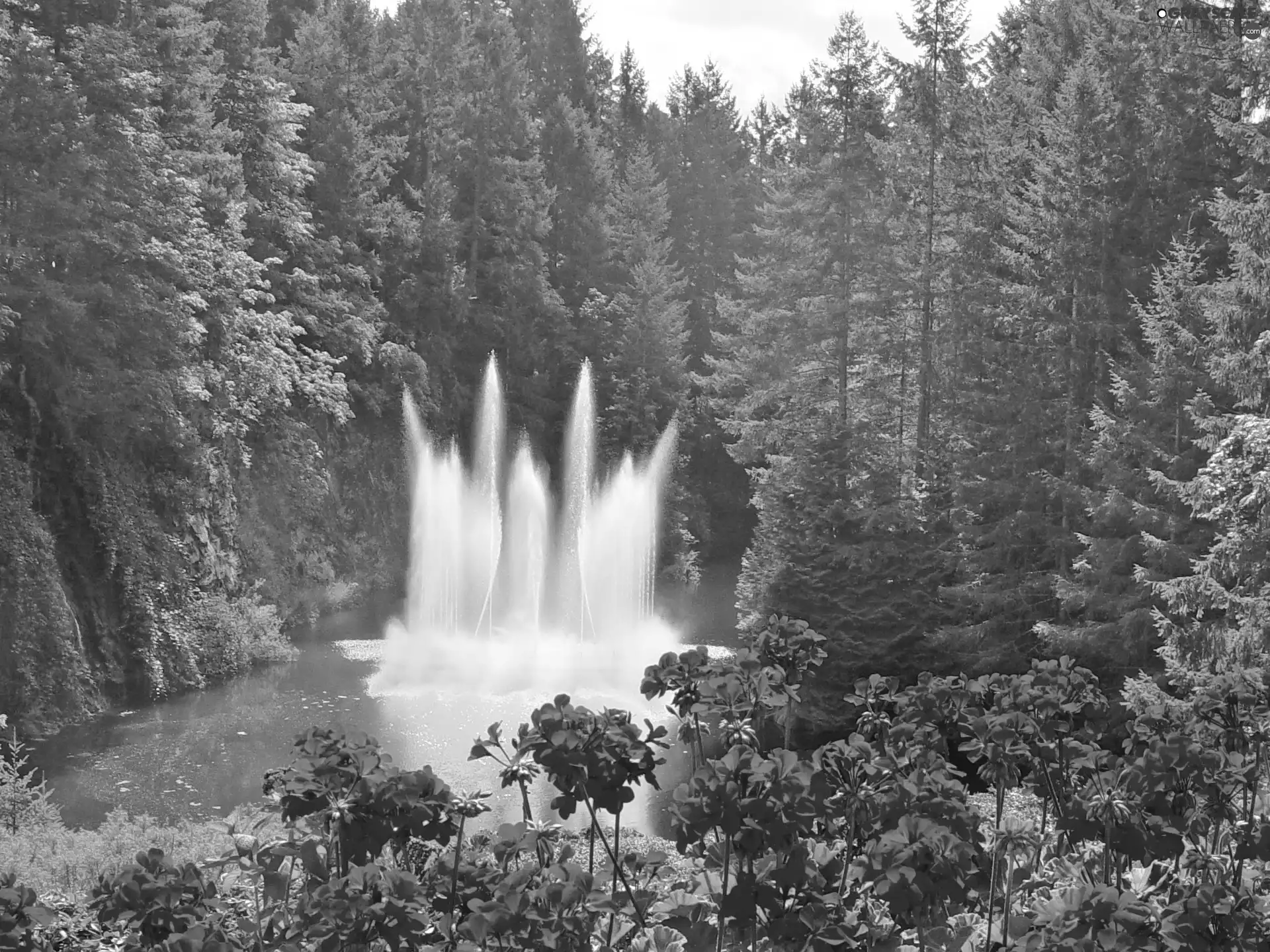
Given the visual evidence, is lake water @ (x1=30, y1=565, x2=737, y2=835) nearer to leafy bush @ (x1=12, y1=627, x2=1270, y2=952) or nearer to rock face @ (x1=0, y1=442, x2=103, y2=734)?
rock face @ (x1=0, y1=442, x2=103, y2=734)

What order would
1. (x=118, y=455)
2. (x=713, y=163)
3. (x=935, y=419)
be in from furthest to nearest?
1. (x=713, y=163)
2. (x=935, y=419)
3. (x=118, y=455)

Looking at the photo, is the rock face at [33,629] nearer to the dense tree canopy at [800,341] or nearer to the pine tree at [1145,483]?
the dense tree canopy at [800,341]

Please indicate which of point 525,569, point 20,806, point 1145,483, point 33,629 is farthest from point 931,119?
point 20,806

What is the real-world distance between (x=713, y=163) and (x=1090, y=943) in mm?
33529

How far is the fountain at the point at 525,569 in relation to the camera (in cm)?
1502

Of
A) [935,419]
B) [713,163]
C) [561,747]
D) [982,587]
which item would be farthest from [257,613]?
[713,163]

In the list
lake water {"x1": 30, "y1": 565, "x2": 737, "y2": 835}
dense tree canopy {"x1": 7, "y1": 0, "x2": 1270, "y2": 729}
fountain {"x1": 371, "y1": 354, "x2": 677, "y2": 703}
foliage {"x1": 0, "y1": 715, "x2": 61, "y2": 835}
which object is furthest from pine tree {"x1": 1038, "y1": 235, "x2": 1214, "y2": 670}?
foliage {"x1": 0, "y1": 715, "x2": 61, "y2": 835}

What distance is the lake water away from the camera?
10242mm

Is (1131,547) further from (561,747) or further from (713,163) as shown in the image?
(713,163)

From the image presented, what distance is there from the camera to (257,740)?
1223 cm

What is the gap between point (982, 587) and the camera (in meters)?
14.2

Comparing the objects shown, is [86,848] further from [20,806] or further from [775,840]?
[775,840]

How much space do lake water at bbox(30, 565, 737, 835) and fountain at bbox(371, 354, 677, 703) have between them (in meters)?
0.72

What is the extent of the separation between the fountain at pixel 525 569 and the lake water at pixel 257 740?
720 millimetres
